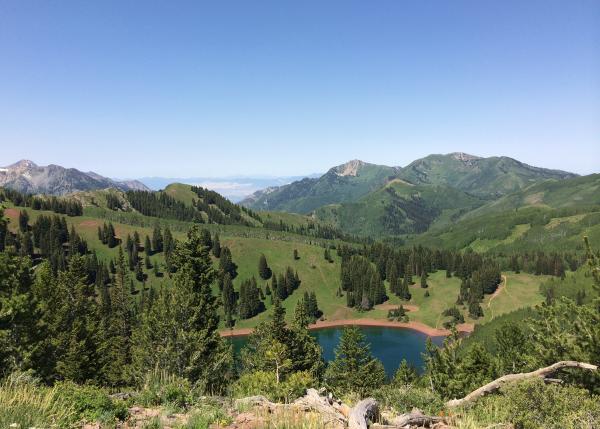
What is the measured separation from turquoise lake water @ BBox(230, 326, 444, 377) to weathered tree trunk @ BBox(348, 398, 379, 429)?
474 ft

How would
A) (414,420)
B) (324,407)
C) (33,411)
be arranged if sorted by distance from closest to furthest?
(33,411)
(324,407)
(414,420)

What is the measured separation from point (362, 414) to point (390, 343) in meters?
183

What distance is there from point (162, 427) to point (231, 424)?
190cm

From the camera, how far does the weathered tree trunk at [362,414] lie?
905 centimetres

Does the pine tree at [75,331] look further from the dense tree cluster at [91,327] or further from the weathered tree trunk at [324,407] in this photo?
the weathered tree trunk at [324,407]

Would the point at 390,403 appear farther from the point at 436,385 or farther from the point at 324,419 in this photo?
the point at 436,385

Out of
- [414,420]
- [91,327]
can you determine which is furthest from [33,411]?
[91,327]

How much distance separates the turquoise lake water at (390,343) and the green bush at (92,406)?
478ft

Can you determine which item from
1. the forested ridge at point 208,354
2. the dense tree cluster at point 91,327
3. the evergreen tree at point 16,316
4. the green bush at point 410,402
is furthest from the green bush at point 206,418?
the evergreen tree at point 16,316

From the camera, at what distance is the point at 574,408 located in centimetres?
1191

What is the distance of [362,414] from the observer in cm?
961

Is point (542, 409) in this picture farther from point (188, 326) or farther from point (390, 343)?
point (390, 343)

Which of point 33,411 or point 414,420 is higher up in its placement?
point 33,411

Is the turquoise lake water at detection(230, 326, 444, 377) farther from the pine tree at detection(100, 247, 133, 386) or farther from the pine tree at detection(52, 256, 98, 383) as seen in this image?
the pine tree at detection(52, 256, 98, 383)
